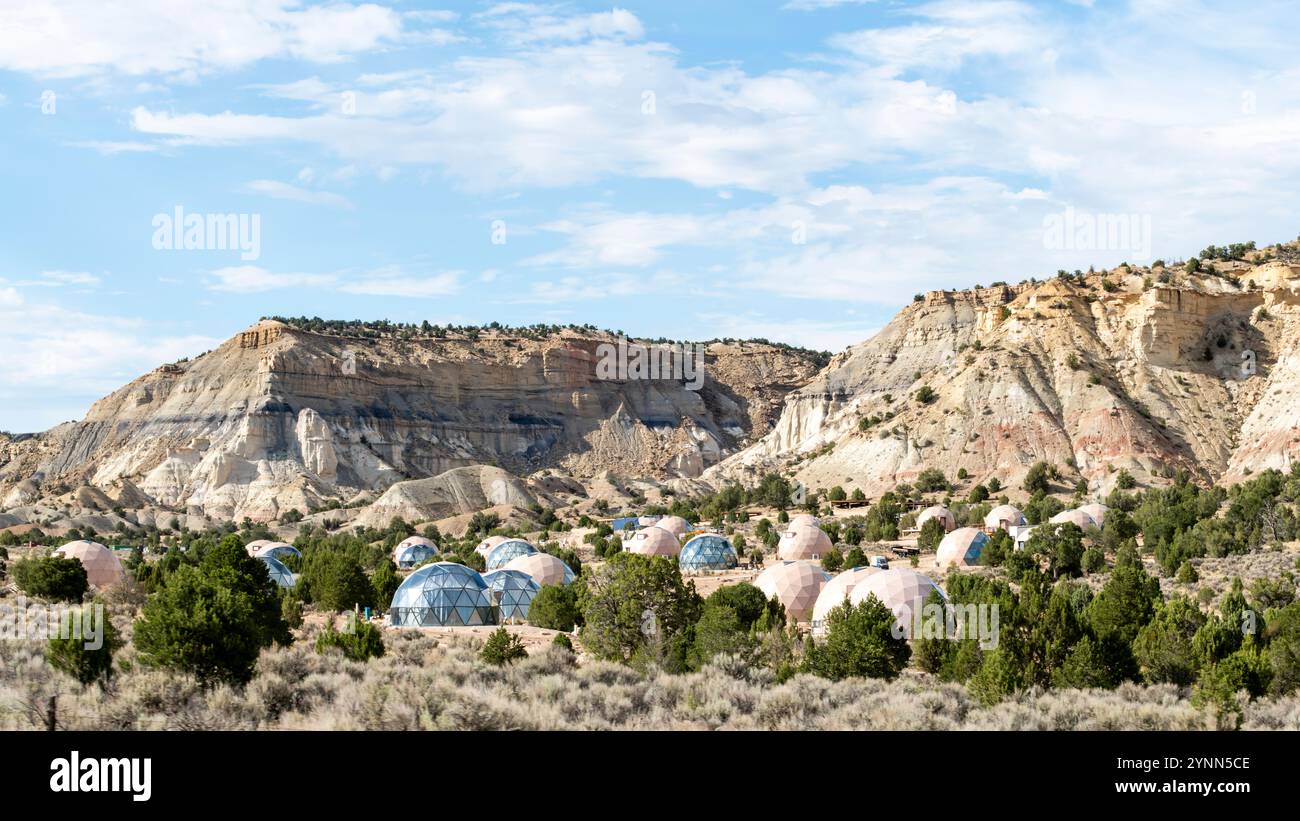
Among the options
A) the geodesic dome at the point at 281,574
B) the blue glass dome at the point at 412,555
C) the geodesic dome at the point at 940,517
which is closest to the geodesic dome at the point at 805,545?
the geodesic dome at the point at 940,517

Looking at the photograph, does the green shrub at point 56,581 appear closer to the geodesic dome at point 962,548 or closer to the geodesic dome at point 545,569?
the geodesic dome at point 545,569

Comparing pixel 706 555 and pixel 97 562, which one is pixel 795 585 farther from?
pixel 97 562

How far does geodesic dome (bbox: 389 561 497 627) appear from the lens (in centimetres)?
3884

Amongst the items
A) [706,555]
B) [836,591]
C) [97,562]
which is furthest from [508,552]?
[836,591]

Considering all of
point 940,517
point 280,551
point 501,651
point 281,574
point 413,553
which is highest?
point 940,517

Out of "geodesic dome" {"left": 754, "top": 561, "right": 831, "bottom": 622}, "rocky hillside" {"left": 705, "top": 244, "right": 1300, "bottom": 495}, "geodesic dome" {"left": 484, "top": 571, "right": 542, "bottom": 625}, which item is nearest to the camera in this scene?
"geodesic dome" {"left": 754, "top": 561, "right": 831, "bottom": 622}

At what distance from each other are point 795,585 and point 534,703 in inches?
973

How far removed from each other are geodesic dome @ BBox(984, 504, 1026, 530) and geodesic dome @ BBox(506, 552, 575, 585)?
23392 millimetres

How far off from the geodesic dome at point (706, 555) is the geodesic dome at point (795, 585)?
14.6 metres

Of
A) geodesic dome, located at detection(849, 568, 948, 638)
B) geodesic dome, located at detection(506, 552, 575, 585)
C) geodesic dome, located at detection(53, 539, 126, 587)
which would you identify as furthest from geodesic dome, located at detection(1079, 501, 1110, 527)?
geodesic dome, located at detection(53, 539, 126, 587)

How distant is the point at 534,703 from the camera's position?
16078mm

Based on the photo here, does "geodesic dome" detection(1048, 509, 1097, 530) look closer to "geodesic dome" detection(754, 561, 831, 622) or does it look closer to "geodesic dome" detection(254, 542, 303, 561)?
"geodesic dome" detection(754, 561, 831, 622)
